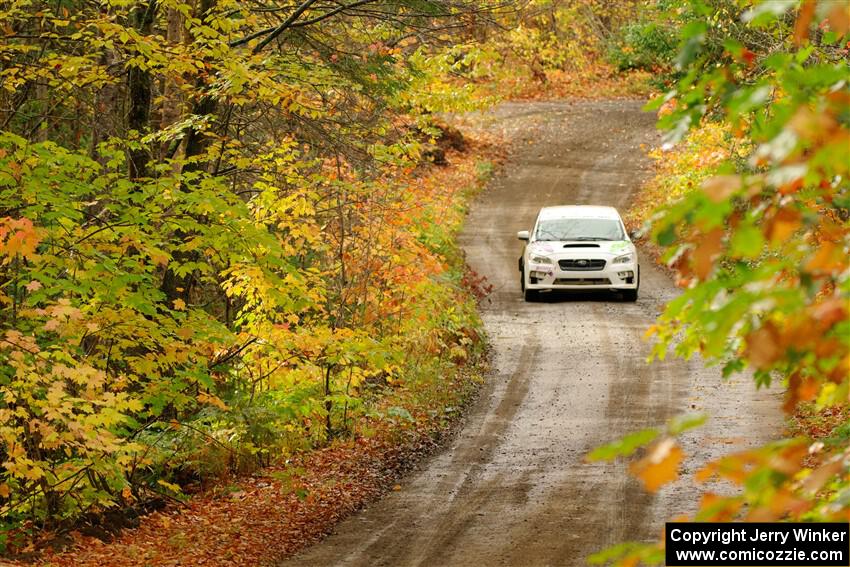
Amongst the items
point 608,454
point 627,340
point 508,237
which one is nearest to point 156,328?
point 608,454

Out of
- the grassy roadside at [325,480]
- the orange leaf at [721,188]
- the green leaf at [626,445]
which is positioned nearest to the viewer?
the orange leaf at [721,188]

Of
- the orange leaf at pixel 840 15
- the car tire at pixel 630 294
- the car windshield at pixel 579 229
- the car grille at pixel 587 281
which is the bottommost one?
the car tire at pixel 630 294

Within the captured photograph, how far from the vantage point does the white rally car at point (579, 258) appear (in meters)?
20.9

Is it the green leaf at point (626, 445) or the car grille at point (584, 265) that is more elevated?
the green leaf at point (626, 445)

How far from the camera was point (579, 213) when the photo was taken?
73.2 ft

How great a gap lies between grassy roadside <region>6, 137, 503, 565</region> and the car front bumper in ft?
8.52

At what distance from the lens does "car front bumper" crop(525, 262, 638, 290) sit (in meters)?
21.0

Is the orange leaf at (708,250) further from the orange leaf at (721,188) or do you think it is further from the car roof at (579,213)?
the car roof at (579,213)

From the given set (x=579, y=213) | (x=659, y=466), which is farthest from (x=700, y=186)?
(x=579, y=213)

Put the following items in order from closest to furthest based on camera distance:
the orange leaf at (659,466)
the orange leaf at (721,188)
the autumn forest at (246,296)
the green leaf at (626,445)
Answer: the orange leaf at (721,188), the orange leaf at (659,466), the green leaf at (626,445), the autumn forest at (246,296)

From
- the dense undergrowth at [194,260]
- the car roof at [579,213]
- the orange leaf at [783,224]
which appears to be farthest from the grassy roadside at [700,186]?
the dense undergrowth at [194,260]

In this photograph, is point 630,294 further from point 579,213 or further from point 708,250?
point 708,250

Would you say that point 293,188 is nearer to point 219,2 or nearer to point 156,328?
point 219,2

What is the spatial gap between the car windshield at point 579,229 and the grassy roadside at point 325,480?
3279mm
